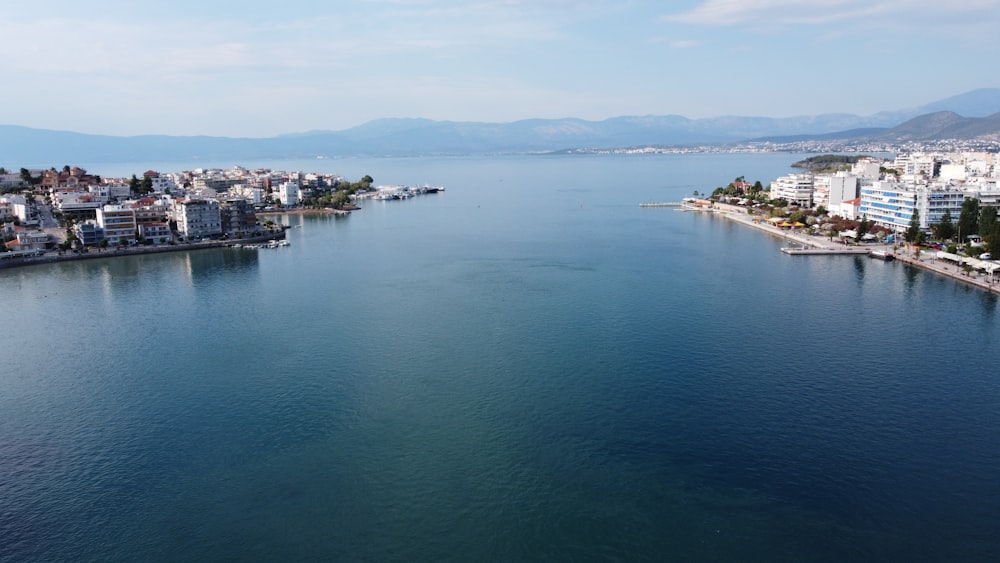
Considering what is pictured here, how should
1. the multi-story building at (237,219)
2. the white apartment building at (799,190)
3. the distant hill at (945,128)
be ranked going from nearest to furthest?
the multi-story building at (237,219), the white apartment building at (799,190), the distant hill at (945,128)

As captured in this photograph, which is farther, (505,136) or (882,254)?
(505,136)

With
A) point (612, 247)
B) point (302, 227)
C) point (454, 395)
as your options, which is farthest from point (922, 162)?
point (454, 395)

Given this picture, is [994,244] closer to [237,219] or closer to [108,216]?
[237,219]

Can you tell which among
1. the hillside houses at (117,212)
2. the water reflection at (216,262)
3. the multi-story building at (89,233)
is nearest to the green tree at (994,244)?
the water reflection at (216,262)

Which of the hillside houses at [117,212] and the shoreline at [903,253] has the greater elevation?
the hillside houses at [117,212]

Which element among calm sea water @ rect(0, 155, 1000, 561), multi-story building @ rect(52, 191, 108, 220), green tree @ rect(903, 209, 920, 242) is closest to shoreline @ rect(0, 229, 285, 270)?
calm sea water @ rect(0, 155, 1000, 561)

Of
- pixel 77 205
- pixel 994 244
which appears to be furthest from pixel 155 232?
pixel 994 244

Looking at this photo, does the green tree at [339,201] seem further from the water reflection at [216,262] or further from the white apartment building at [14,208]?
the white apartment building at [14,208]
